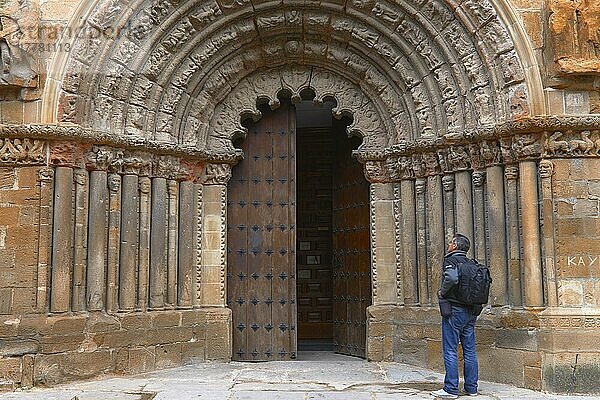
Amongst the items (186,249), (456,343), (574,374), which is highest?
(186,249)

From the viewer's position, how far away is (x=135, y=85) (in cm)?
807

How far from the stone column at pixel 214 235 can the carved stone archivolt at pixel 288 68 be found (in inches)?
15.0

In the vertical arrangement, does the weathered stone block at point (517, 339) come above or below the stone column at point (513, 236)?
below

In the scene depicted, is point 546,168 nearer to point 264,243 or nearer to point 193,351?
point 264,243

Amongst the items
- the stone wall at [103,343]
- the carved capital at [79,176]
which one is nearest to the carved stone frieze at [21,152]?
the carved capital at [79,176]

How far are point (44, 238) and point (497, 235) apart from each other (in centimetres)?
483

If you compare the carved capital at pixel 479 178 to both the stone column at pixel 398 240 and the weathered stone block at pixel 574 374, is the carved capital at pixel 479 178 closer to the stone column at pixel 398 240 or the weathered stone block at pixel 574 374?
the stone column at pixel 398 240

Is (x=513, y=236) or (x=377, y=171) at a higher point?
(x=377, y=171)

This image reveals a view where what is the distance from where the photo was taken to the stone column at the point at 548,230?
6934 mm

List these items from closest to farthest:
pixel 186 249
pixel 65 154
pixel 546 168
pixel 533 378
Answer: pixel 533 378
pixel 546 168
pixel 65 154
pixel 186 249

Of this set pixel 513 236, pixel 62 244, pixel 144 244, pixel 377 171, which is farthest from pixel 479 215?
pixel 62 244

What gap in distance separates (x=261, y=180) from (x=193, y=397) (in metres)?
3.56

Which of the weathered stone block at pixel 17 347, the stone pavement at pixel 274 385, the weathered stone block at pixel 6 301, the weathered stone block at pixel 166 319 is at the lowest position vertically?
the stone pavement at pixel 274 385

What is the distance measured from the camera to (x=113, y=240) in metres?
7.85
